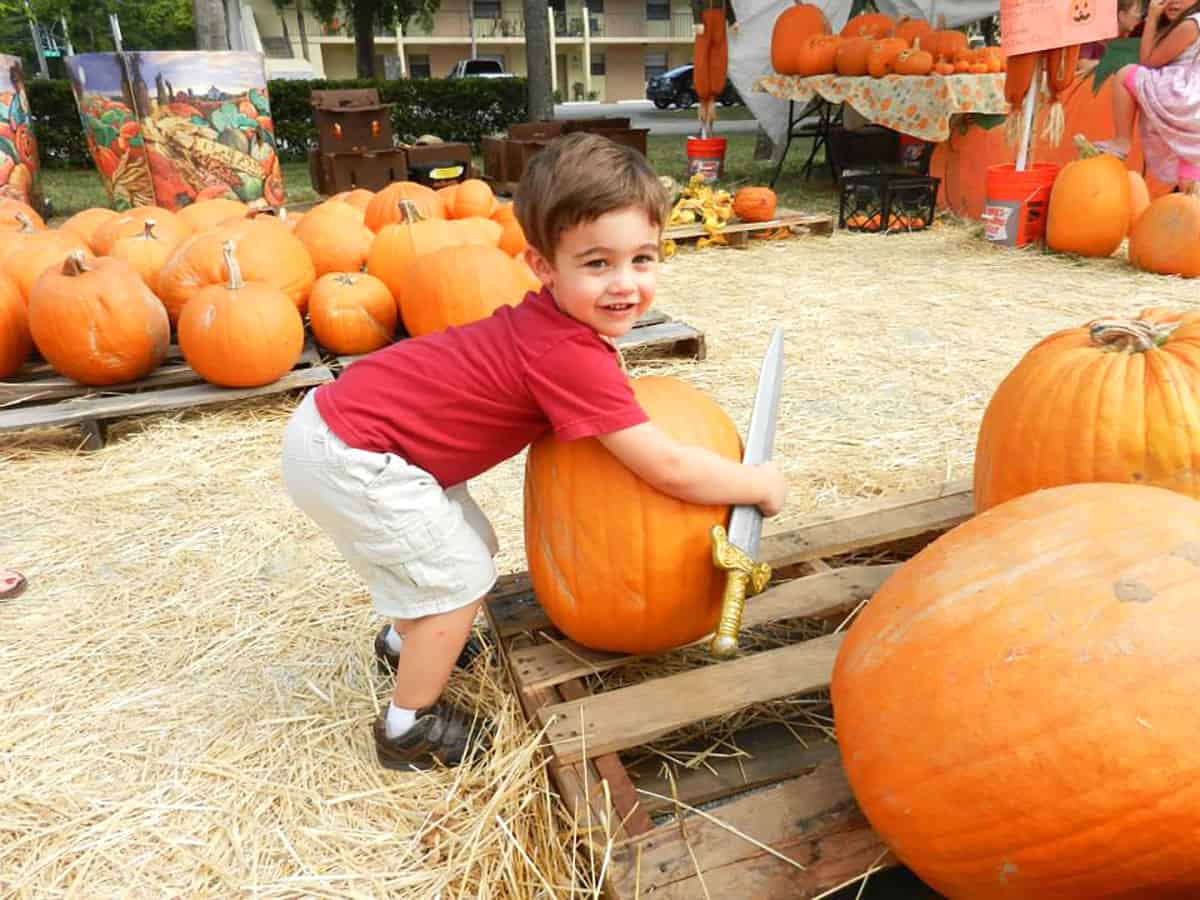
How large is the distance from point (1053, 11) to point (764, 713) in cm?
583

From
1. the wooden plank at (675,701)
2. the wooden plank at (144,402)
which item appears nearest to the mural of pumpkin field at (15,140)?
the wooden plank at (144,402)

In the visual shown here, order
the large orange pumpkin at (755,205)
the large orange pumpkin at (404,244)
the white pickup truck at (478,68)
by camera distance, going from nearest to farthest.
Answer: the large orange pumpkin at (404,244)
the large orange pumpkin at (755,205)
the white pickup truck at (478,68)

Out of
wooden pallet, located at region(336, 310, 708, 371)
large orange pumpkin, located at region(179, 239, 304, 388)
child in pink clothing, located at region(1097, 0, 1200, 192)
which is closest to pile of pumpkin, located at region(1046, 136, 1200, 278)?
child in pink clothing, located at region(1097, 0, 1200, 192)

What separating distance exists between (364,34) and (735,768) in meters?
23.3

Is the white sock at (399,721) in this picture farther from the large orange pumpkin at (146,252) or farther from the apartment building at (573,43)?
the apartment building at (573,43)

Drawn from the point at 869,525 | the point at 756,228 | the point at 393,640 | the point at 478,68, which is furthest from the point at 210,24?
the point at 478,68

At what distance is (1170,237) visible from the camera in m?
5.38

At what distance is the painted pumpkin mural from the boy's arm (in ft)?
21.0

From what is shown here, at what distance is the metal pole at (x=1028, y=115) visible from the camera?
19.7 ft

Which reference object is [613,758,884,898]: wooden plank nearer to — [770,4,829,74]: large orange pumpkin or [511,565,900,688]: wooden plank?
[511,565,900,688]: wooden plank

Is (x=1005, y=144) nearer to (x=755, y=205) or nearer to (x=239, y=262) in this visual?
(x=755, y=205)

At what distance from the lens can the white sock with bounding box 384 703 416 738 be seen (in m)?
1.77

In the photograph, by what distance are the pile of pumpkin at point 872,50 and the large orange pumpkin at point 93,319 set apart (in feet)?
22.6

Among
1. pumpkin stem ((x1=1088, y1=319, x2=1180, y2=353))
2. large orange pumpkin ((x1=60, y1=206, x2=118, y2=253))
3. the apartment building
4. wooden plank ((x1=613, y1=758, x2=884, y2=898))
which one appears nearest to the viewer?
wooden plank ((x1=613, y1=758, x2=884, y2=898))
